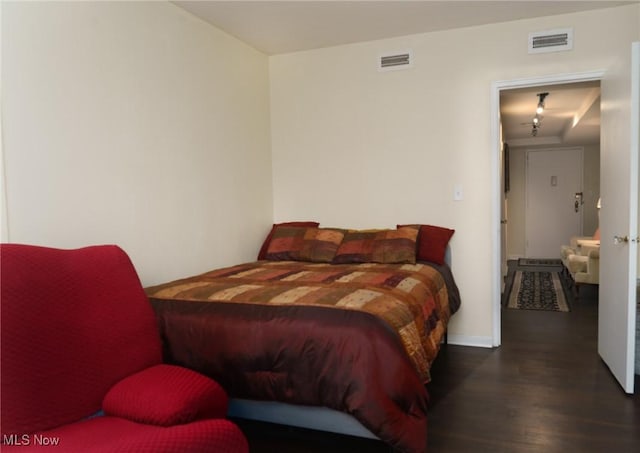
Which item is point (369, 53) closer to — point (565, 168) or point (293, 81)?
point (293, 81)

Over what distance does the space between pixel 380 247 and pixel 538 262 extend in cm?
612

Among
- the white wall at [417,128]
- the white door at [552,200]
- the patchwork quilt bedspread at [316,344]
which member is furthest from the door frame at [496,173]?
the white door at [552,200]

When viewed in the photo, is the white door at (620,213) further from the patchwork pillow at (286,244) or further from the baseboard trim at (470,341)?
the patchwork pillow at (286,244)

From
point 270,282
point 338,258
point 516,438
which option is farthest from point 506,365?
point 270,282

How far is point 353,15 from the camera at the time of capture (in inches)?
127

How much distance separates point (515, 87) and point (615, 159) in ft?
3.10

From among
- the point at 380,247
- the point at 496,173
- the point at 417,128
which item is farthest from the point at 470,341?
the point at 417,128

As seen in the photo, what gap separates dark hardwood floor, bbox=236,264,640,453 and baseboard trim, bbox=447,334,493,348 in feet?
0.27

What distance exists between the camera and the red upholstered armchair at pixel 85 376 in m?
1.39

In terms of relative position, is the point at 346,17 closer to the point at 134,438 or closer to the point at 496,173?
the point at 496,173

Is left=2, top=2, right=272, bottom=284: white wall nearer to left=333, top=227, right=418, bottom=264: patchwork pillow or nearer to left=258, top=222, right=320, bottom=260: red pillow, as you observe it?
left=258, top=222, right=320, bottom=260: red pillow

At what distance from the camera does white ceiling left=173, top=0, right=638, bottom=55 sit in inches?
120

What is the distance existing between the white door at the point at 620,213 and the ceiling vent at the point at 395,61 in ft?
4.60

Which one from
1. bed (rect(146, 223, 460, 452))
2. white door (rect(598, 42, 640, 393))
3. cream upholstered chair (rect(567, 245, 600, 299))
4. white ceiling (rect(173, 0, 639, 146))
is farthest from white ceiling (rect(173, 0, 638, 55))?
cream upholstered chair (rect(567, 245, 600, 299))
